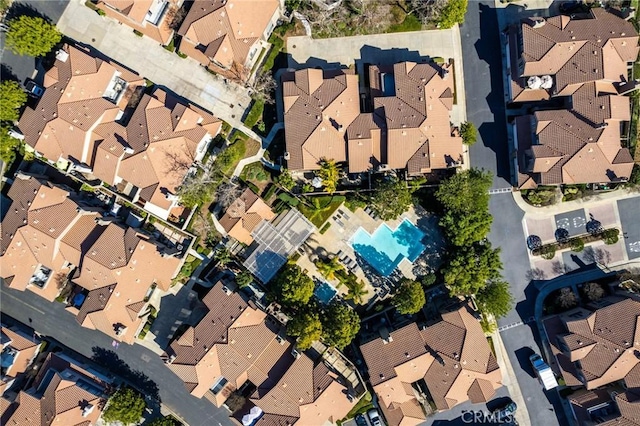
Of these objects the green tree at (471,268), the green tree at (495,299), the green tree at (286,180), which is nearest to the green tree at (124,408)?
the green tree at (286,180)

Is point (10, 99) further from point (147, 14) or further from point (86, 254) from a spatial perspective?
point (86, 254)

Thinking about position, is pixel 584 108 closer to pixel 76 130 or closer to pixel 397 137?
pixel 397 137

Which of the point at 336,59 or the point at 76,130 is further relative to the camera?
the point at 336,59

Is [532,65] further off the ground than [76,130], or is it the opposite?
[532,65]

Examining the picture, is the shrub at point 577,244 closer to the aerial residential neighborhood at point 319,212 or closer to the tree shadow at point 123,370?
the aerial residential neighborhood at point 319,212

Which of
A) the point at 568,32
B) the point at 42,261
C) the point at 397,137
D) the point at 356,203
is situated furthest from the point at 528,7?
the point at 42,261
